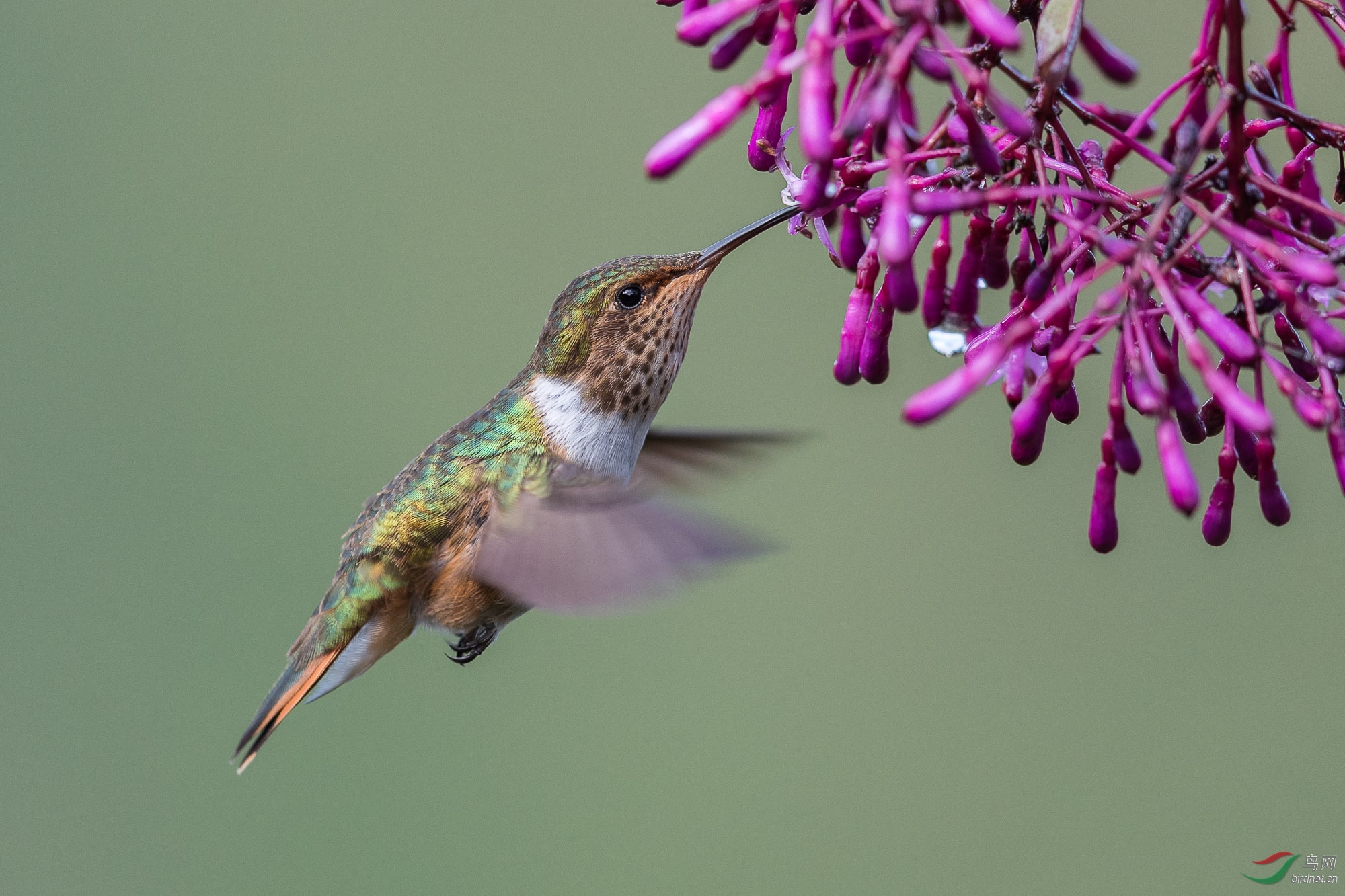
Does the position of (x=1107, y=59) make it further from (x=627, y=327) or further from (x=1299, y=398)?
(x=627, y=327)

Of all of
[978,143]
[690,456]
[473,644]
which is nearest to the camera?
[978,143]

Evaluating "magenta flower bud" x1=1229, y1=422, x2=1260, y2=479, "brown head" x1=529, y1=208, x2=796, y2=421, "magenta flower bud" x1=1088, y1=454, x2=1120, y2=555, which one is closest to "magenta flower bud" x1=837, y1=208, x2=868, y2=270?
"magenta flower bud" x1=1088, y1=454, x2=1120, y2=555

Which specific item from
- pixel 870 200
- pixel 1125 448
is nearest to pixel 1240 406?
pixel 1125 448

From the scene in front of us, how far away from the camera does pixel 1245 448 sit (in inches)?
58.0

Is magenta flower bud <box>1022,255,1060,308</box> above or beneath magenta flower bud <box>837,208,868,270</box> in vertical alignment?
beneath

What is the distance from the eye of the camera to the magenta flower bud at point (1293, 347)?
135 centimetres

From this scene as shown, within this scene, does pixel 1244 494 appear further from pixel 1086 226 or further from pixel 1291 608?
pixel 1291 608

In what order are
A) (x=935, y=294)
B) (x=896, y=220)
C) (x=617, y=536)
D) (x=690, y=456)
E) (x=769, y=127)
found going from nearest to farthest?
(x=896, y=220)
(x=935, y=294)
(x=769, y=127)
(x=617, y=536)
(x=690, y=456)

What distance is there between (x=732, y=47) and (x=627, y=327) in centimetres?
83

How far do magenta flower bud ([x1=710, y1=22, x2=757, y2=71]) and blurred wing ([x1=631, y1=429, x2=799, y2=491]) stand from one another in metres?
0.89

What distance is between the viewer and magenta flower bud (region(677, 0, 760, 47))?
4.21 ft

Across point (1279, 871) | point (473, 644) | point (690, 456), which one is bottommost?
point (1279, 871)

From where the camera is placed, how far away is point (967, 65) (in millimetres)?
1195

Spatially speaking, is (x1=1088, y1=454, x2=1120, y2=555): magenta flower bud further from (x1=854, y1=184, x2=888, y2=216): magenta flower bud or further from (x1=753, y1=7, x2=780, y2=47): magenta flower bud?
(x1=753, y1=7, x2=780, y2=47): magenta flower bud
